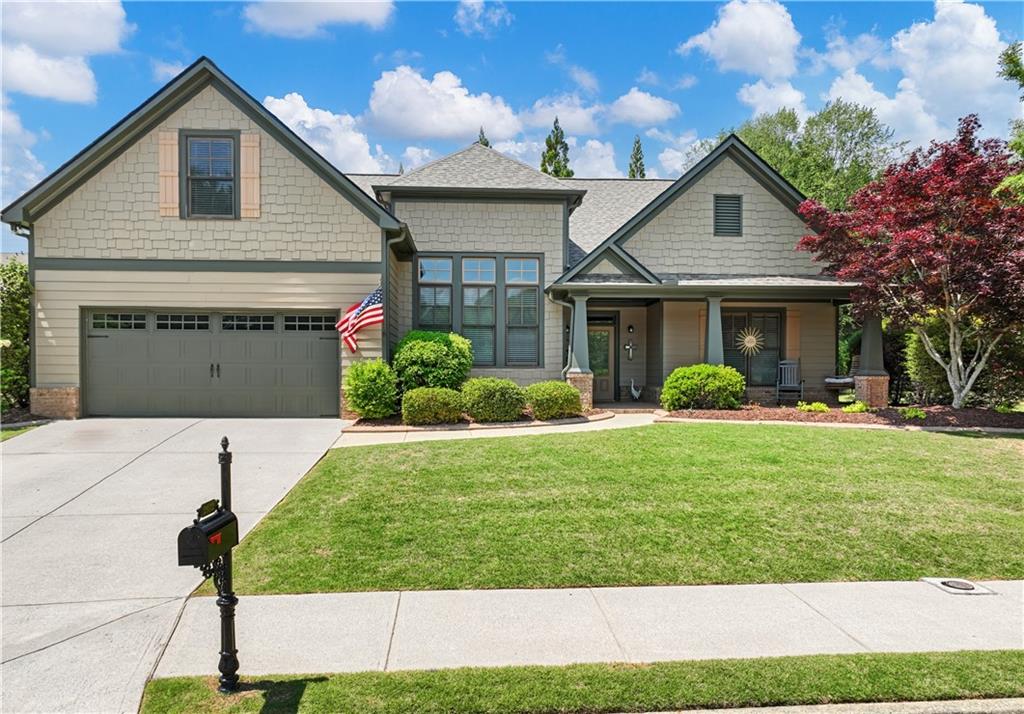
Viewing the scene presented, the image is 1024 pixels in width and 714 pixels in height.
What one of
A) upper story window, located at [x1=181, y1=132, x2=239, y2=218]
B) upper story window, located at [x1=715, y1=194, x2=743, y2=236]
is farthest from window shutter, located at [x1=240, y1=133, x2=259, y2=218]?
upper story window, located at [x1=715, y1=194, x2=743, y2=236]

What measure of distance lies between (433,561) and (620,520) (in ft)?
7.00

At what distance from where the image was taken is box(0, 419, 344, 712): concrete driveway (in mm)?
3797

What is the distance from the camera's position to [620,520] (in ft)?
21.3

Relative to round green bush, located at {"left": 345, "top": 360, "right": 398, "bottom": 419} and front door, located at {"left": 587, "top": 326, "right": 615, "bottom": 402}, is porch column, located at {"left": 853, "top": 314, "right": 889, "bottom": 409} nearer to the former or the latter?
front door, located at {"left": 587, "top": 326, "right": 615, "bottom": 402}

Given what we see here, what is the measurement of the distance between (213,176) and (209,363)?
4.01 m

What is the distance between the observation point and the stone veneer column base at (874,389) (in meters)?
14.4

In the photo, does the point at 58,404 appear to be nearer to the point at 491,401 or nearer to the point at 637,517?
the point at 491,401

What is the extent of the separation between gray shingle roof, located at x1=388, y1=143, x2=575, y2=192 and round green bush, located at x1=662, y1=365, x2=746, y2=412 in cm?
549

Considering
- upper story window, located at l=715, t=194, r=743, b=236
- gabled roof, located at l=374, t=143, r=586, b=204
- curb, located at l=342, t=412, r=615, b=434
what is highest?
gabled roof, located at l=374, t=143, r=586, b=204

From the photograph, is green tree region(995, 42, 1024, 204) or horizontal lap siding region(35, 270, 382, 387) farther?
horizontal lap siding region(35, 270, 382, 387)

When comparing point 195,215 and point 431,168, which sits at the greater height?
point 431,168

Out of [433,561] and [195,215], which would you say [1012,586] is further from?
[195,215]

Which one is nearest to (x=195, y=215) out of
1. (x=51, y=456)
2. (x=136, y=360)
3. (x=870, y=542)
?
(x=136, y=360)

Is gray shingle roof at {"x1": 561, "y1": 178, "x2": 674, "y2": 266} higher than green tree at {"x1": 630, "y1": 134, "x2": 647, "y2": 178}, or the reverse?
green tree at {"x1": 630, "y1": 134, "x2": 647, "y2": 178}
